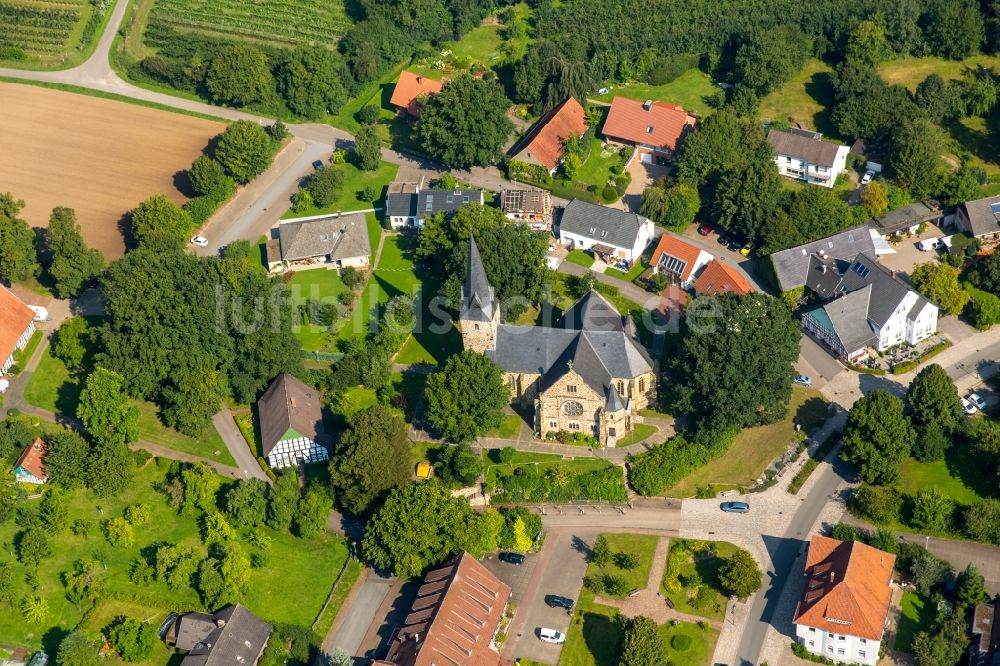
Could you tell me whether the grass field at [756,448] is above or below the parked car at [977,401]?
below

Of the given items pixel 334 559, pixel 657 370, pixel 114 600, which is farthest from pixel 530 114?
pixel 114 600

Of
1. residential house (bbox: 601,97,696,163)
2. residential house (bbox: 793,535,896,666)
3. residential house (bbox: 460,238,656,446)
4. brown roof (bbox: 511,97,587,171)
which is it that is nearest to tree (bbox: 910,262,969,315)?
residential house (bbox: 460,238,656,446)

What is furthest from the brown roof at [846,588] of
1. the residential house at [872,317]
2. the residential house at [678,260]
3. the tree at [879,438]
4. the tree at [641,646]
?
the residential house at [678,260]

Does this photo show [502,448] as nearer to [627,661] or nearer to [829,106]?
[627,661]

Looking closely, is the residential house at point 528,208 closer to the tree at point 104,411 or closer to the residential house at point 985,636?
the tree at point 104,411

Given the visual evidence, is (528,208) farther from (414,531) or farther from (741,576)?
(741,576)

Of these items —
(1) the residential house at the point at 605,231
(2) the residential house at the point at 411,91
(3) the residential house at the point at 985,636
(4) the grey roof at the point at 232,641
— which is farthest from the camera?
(2) the residential house at the point at 411,91

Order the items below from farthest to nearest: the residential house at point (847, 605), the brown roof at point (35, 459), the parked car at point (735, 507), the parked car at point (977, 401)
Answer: the parked car at point (977, 401) < the brown roof at point (35, 459) < the parked car at point (735, 507) < the residential house at point (847, 605)

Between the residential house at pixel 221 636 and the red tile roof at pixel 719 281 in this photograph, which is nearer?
the residential house at pixel 221 636
